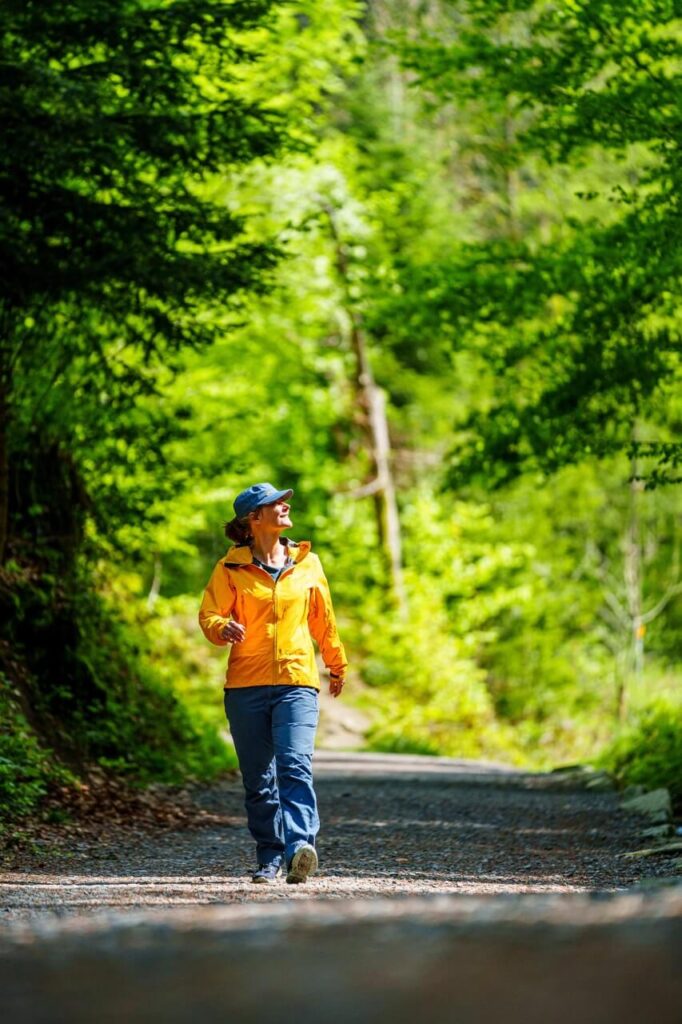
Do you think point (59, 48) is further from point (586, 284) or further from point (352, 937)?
point (352, 937)

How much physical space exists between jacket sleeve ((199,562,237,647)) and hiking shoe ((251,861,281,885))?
123 centimetres

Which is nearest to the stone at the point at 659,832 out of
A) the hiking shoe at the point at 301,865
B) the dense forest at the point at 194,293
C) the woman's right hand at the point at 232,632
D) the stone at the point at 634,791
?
the dense forest at the point at 194,293

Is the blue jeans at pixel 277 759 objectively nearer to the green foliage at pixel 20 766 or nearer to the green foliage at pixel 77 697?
the green foliage at pixel 20 766

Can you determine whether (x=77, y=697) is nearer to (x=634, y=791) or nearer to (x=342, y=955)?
(x=634, y=791)

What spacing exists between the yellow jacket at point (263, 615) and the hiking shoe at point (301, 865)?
863 mm

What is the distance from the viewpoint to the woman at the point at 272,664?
314 inches

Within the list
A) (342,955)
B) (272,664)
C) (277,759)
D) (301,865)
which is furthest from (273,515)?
(342,955)

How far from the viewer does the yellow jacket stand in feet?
26.3

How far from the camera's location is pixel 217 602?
8.02 m

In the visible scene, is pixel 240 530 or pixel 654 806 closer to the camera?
pixel 240 530

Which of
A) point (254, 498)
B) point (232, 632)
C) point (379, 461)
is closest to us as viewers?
point (232, 632)

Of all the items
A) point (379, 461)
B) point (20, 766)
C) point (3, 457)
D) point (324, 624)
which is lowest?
point (379, 461)

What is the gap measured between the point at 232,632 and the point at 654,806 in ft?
20.2

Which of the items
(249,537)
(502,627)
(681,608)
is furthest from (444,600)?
(249,537)
